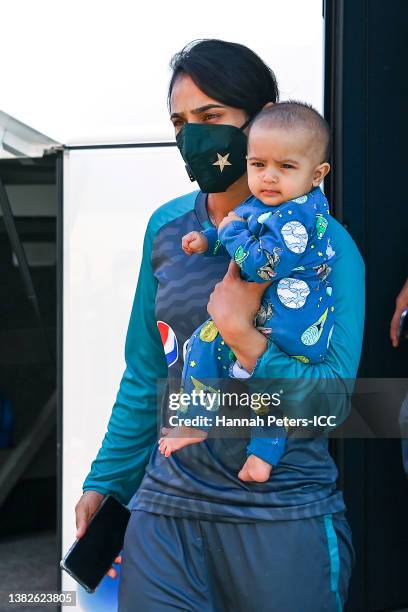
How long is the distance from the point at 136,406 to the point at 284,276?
1.60 ft

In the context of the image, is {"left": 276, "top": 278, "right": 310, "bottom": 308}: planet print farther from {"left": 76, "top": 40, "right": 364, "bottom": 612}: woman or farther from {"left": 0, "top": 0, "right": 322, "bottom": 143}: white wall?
{"left": 0, "top": 0, "right": 322, "bottom": 143}: white wall

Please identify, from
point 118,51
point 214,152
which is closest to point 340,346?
point 214,152

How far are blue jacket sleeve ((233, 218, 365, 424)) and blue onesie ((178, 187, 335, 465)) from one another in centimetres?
2

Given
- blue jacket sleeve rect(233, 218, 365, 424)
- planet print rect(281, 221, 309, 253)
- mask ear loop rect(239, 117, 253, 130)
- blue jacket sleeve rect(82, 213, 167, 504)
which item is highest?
mask ear loop rect(239, 117, 253, 130)

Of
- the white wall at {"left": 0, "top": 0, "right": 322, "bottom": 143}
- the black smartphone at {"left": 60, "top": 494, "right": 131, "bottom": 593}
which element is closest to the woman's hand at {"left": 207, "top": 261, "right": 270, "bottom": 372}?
the black smartphone at {"left": 60, "top": 494, "right": 131, "bottom": 593}

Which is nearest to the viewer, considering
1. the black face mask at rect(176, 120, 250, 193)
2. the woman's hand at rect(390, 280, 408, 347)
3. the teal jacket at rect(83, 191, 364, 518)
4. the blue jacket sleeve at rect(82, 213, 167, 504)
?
the teal jacket at rect(83, 191, 364, 518)

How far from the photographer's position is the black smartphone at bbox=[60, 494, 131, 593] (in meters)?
1.80

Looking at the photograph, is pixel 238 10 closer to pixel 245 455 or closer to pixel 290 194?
pixel 290 194

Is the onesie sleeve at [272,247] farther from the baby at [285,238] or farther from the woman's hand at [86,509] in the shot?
the woman's hand at [86,509]

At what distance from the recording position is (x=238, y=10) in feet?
7.48

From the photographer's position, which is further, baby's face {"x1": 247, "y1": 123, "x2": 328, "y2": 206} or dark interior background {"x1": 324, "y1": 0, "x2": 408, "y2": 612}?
dark interior background {"x1": 324, "y1": 0, "x2": 408, "y2": 612}

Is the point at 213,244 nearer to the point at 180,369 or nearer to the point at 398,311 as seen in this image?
the point at 180,369

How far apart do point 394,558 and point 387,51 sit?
4.24 ft

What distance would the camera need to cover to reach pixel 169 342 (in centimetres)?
167
